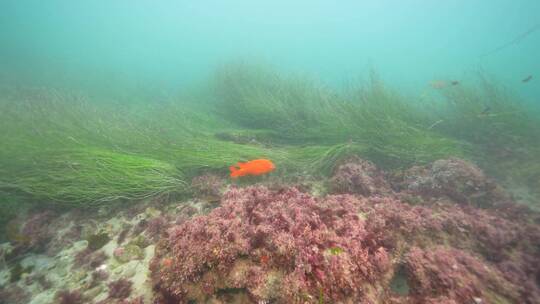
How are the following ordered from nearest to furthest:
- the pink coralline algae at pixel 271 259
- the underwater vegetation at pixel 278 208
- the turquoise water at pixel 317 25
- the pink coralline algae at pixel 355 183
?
the pink coralline algae at pixel 271 259 → the underwater vegetation at pixel 278 208 → the pink coralline algae at pixel 355 183 → the turquoise water at pixel 317 25

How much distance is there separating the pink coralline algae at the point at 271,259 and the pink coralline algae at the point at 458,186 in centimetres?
255

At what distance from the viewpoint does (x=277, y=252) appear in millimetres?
1904

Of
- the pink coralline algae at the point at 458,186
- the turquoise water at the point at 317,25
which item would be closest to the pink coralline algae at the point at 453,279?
the pink coralline algae at the point at 458,186

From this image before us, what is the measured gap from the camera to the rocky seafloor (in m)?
1.81

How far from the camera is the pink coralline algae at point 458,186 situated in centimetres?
391

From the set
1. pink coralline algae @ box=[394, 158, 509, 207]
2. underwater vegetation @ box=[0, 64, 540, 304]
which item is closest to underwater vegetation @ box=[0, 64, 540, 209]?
underwater vegetation @ box=[0, 64, 540, 304]

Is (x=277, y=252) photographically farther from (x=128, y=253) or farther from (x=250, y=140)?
(x=250, y=140)

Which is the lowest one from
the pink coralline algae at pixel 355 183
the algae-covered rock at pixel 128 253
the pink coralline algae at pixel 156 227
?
the algae-covered rock at pixel 128 253

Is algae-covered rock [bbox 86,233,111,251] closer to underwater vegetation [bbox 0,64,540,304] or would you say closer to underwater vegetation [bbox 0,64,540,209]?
underwater vegetation [bbox 0,64,540,304]

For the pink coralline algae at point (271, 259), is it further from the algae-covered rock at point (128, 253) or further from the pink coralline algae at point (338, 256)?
the algae-covered rock at point (128, 253)

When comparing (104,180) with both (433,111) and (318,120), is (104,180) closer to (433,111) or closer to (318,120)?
(318,120)

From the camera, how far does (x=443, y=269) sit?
74.7 inches

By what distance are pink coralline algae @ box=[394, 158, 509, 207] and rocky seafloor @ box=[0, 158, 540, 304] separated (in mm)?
83

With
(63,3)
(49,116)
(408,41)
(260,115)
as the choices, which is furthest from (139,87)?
(408,41)
